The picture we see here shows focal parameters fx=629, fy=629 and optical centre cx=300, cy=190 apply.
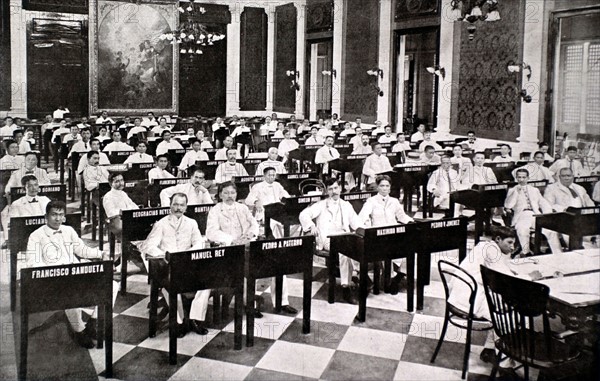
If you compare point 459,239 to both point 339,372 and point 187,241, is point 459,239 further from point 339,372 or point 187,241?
point 187,241

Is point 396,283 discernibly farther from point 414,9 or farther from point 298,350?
point 414,9

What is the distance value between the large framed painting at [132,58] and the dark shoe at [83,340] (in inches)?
627

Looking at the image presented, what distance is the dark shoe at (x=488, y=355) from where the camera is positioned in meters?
5.04

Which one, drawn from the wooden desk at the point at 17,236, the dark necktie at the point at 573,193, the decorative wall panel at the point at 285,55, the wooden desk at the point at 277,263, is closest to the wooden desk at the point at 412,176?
the dark necktie at the point at 573,193

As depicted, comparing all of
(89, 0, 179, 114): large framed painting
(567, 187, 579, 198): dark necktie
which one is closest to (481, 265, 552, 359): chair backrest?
(567, 187, 579, 198): dark necktie

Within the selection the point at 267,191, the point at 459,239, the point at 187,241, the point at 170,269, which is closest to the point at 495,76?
the point at 267,191

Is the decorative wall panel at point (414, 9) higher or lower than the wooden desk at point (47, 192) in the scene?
higher

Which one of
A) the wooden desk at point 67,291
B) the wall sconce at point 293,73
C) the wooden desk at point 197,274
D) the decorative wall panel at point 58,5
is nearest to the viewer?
the wooden desk at point 67,291

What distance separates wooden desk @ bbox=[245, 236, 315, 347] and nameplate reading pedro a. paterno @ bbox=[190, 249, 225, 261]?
32 centimetres

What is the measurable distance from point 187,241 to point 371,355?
216 cm

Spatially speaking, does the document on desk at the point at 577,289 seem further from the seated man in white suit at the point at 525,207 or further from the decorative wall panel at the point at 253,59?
the decorative wall panel at the point at 253,59

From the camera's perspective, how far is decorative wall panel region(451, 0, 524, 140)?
13.0 metres

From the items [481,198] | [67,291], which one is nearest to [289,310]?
[67,291]

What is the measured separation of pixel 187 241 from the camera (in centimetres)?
620
